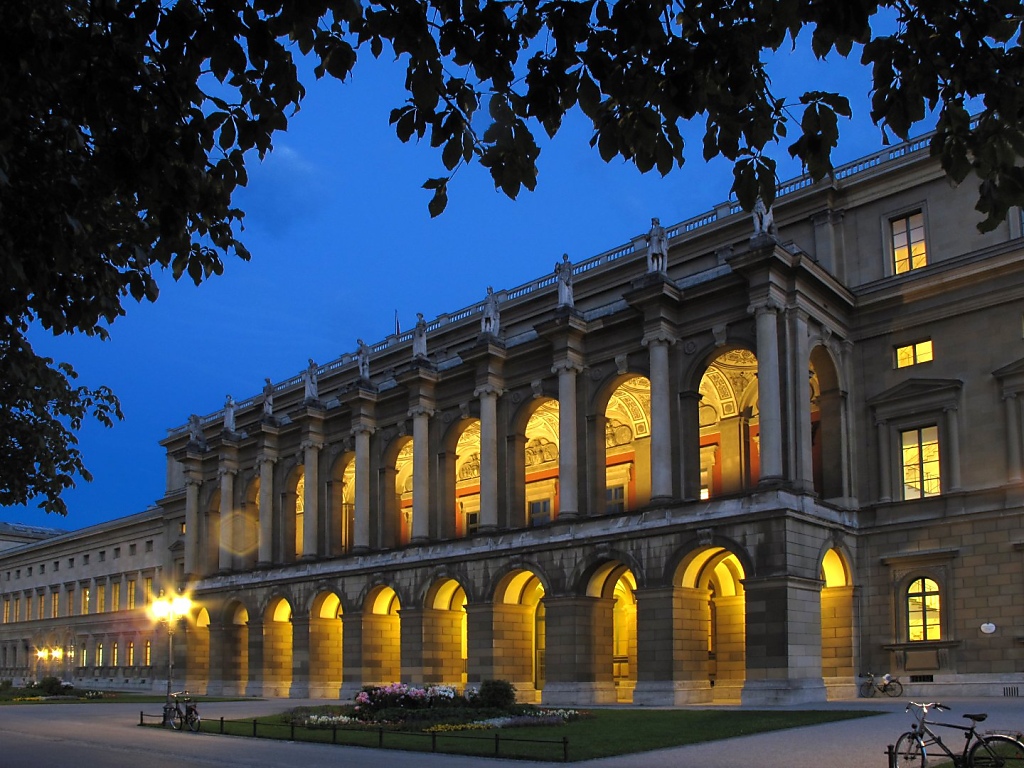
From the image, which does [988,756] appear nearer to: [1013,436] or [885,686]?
[885,686]

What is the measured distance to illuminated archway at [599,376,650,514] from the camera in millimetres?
56681

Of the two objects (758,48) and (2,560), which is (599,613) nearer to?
(758,48)

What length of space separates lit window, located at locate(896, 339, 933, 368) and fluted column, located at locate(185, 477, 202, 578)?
5019 cm

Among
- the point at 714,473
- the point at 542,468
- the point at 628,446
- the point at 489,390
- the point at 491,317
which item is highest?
the point at 491,317

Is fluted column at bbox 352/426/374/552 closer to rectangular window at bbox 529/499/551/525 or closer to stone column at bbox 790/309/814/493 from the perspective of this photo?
rectangular window at bbox 529/499/551/525

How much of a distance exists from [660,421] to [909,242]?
12.9 metres

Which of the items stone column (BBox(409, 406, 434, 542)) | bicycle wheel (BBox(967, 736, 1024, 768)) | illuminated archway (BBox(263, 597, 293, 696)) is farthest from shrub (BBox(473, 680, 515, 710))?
illuminated archway (BBox(263, 597, 293, 696))

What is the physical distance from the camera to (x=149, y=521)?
299 feet

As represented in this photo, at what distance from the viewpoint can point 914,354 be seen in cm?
4509

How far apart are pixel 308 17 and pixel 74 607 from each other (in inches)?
4130

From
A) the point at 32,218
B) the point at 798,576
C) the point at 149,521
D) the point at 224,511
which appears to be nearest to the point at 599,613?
the point at 798,576

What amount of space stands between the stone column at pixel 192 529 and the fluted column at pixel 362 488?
1950 centimetres

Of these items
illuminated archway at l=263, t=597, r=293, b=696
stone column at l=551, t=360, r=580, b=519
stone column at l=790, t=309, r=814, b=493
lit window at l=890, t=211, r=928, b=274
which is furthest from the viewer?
illuminated archway at l=263, t=597, r=293, b=696

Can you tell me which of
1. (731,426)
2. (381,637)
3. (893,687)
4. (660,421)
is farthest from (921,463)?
(381,637)
